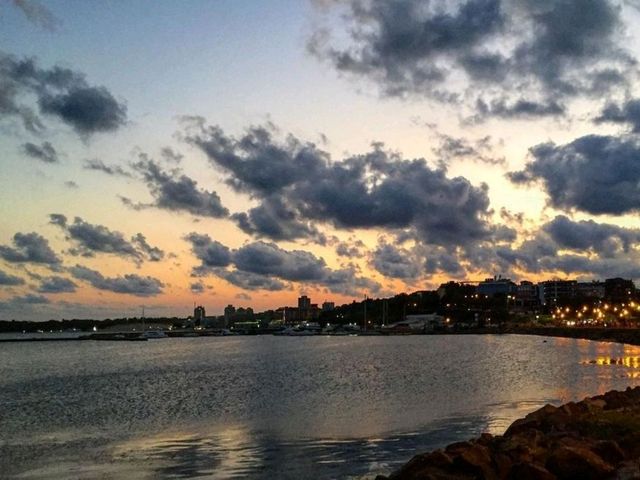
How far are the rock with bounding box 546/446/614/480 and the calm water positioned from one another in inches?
280

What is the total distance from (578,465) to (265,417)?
2410cm

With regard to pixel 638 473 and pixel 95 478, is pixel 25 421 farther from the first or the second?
pixel 638 473

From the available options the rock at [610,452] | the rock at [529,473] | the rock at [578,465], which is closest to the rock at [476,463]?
the rock at [529,473]

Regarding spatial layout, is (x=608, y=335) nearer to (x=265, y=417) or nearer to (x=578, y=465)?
(x=265, y=417)

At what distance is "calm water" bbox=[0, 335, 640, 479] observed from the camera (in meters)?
26.6

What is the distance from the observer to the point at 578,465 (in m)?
18.5

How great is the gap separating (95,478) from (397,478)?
1159 centimetres

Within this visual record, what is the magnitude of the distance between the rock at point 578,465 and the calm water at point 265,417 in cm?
712

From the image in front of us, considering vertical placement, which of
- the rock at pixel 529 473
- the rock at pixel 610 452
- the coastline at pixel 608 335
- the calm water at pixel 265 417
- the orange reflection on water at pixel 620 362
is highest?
the coastline at pixel 608 335

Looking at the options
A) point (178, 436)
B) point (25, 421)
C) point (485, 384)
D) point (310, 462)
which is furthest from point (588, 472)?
point (485, 384)

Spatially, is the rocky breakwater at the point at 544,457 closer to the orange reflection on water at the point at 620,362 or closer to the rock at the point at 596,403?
the rock at the point at 596,403

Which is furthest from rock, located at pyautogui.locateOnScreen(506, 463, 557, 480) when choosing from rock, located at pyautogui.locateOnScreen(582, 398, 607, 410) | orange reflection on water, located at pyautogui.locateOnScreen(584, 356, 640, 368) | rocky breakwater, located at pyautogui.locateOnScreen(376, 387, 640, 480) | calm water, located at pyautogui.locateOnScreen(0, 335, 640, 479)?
orange reflection on water, located at pyautogui.locateOnScreen(584, 356, 640, 368)

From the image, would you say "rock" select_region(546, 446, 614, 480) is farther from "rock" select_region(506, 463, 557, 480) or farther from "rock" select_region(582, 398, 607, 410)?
"rock" select_region(582, 398, 607, 410)

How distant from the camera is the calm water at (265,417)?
2656 centimetres
